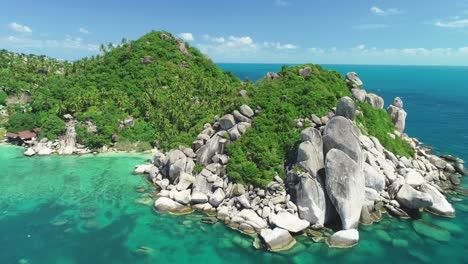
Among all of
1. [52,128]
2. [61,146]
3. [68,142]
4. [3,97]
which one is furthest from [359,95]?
[3,97]

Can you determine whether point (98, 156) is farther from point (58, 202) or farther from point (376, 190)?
point (376, 190)

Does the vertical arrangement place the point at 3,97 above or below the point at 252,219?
above

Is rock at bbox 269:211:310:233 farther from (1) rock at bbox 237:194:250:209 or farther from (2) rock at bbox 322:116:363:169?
(2) rock at bbox 322:116:363:169

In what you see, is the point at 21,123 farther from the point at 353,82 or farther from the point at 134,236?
the point at 353,82

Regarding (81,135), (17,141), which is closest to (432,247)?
(81,135)

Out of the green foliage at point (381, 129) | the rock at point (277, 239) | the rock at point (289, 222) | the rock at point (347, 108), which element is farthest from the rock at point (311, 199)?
the green foliage at point (381, 129)

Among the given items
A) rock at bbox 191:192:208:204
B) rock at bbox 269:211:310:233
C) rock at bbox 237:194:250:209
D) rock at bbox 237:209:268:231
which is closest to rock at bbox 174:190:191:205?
rock at bbox 191:192:208:204

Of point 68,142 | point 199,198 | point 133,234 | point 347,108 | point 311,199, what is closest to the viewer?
point 133,234
